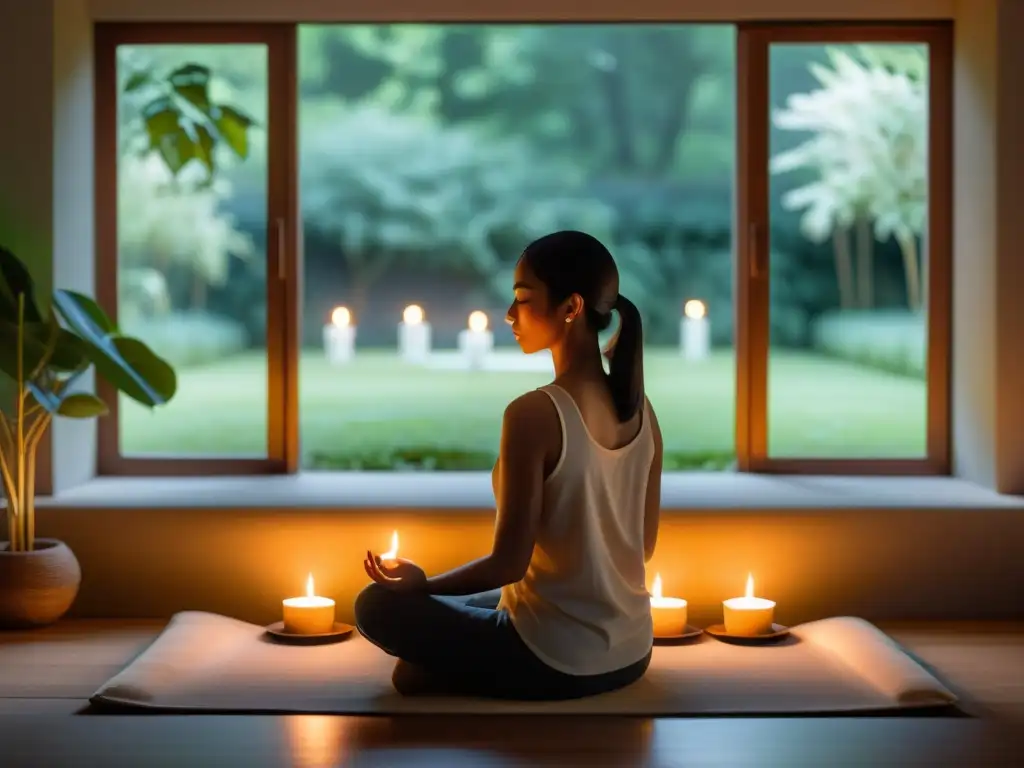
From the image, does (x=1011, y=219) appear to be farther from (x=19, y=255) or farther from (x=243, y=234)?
(x=19, y=255)

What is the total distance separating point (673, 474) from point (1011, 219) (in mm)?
1243

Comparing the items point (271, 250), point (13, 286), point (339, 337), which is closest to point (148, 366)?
point (13, 286)

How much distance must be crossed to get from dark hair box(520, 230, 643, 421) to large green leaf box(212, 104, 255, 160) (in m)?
1.64

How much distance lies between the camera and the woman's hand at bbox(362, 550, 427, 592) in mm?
2795

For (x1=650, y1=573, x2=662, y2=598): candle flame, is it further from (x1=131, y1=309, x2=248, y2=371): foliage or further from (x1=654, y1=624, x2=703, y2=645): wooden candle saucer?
(x1=131, y1=309, x2=248, y2=371): foliage

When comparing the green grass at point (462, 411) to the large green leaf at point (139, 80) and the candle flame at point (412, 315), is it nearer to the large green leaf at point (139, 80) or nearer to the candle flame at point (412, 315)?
the candle flame at point (412, 315)

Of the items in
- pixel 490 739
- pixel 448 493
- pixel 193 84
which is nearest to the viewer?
pixel 490 739

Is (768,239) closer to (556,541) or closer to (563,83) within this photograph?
(563,83)

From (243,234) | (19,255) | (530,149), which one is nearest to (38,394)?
(19,255)

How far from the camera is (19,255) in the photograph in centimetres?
386

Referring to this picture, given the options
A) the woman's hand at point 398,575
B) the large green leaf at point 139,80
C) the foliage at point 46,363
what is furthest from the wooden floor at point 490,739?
the large green leaf at point 139,80

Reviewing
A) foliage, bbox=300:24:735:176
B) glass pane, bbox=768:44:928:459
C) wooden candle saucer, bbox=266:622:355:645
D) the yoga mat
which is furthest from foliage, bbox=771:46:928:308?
wooden candle saucer, bbox=266:622:355:645

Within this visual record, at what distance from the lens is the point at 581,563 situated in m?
2.74

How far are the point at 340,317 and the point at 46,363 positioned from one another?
116 centimetres
